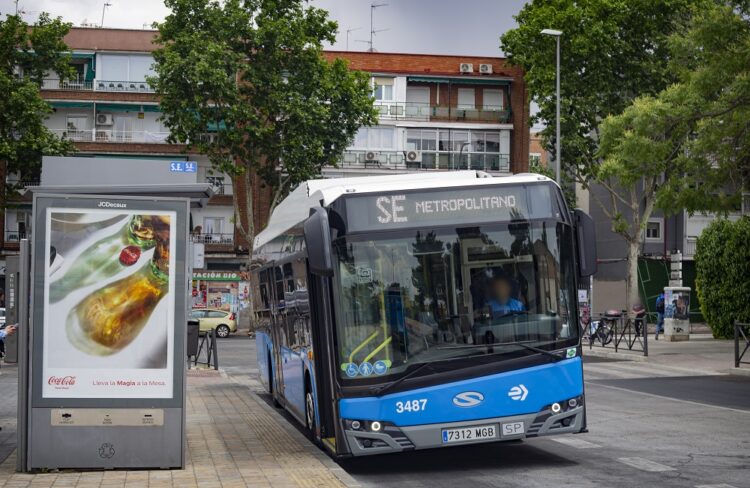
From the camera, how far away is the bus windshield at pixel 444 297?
1109cm

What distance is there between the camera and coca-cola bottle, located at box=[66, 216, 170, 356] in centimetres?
1043

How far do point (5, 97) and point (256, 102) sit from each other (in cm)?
1107

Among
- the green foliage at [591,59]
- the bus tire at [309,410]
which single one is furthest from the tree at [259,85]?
the bus tire at [309,410]

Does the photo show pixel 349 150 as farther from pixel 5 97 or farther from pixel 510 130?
pixel 5 97

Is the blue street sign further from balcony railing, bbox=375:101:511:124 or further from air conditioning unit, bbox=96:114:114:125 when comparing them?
air conditioning unit, bbox=96:114:114:125

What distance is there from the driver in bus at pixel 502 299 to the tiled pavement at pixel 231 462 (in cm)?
212

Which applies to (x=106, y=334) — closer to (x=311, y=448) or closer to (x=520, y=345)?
(x=311, y=448)

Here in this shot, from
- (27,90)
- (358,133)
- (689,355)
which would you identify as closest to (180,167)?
(689,355)

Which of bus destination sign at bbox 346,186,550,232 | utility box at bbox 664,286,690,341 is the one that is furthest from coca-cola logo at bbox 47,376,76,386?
utility box at bbox 664,286,690,341

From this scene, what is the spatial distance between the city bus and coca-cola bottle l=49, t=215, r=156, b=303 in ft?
4.87

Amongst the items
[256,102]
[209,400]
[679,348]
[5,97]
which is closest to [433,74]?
[256,102]

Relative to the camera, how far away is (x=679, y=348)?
35688 millimetres

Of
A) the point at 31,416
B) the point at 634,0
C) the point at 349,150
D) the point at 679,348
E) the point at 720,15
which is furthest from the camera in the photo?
the point at 349,150

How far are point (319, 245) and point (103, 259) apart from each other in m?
1.92
